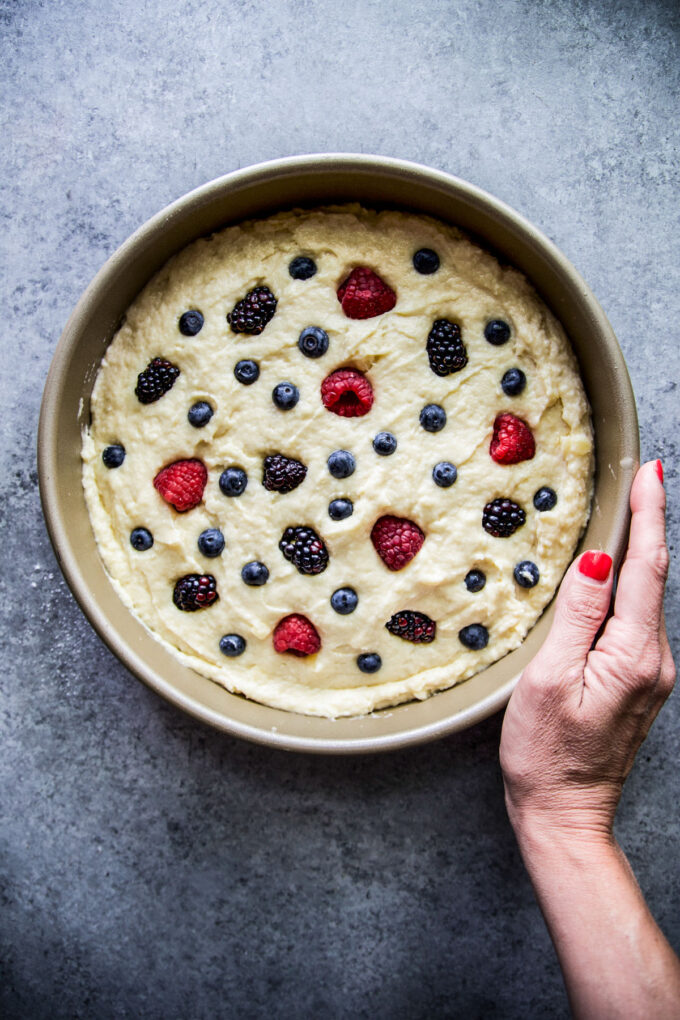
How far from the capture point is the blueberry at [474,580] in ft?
7.24

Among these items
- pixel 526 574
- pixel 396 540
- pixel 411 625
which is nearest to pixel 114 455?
pixel 396 540

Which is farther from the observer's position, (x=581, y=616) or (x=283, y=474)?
(x=283, y=474)

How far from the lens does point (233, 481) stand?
Answer: 86.1 inches

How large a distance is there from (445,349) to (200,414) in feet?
2.33

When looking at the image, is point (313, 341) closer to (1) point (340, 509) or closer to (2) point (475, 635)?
(1) point (340, 509)

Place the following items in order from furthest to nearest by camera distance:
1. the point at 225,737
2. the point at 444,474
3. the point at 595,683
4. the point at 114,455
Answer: the point at 225,737
the point at 114,455
the point at 444,474
the point at 595,683

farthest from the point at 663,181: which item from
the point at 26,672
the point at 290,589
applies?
the point at 26,672

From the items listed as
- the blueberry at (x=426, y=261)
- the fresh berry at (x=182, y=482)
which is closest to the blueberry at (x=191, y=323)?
the fresh berry at (x=182, y=482)

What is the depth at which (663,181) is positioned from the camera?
8.00ft

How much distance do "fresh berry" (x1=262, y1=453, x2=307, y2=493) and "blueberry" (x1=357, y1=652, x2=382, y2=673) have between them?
0.52 meters

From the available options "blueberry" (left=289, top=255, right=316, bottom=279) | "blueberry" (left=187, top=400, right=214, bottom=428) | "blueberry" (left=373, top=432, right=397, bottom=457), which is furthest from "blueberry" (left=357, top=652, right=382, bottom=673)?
"blueberry" (left=289, top=255, right=316, bottom=279)

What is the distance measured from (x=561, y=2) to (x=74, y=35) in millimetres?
1536

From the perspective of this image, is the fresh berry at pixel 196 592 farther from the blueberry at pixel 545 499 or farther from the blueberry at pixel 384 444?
the blueberry at pixel 545 499

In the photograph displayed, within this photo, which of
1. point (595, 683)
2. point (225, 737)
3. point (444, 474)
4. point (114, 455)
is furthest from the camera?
point (225, 737)
